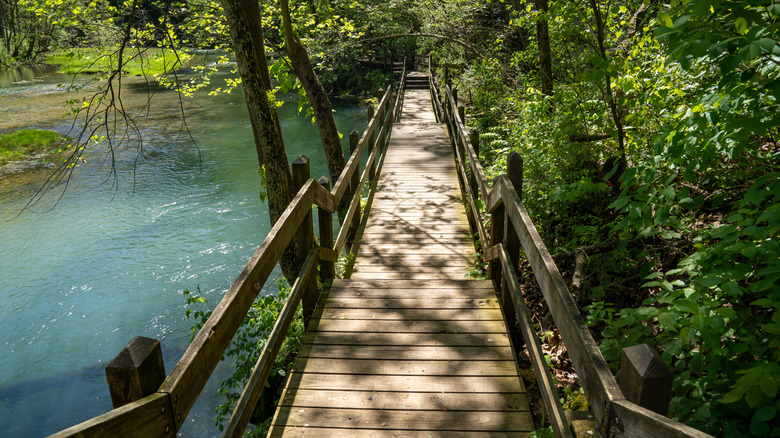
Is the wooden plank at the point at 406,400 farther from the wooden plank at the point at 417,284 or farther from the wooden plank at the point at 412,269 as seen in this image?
the wooden plank at the point at 412,269

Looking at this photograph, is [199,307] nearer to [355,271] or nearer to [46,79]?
[355,271]

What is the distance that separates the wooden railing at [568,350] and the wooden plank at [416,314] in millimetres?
178

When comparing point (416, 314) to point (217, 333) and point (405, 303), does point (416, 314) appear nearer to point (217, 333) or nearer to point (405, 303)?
point (405, 303)

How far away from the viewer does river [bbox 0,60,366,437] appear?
297 inches

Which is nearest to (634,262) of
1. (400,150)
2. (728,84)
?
(728,84)

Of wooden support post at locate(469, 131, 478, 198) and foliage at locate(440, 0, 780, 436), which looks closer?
foliage at locate(440, 0, 780, 436)

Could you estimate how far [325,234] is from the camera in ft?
14.9

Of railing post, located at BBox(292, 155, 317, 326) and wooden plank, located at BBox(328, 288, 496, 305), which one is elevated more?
railing post, located at BBox(292, 155, 317, 326)

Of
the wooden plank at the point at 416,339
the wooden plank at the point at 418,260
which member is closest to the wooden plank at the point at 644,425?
the wooden plank at the point at 416,339

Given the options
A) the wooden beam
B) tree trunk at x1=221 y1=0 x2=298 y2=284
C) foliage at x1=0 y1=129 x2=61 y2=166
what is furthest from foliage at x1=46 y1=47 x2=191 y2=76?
foliage at x1=0 y1=129 x2=61 y2=166

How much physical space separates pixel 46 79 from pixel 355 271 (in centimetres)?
3588

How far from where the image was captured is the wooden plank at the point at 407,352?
11.7 ft

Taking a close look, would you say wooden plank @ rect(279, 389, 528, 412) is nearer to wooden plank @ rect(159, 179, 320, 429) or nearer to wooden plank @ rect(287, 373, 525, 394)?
wooden plank @ rect(287, 373, 525, 394)

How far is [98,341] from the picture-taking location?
8.55 metres
